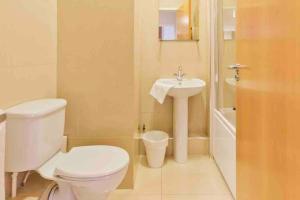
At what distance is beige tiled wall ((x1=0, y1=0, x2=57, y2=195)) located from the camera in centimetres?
149

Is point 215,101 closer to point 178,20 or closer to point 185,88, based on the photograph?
point 185,88

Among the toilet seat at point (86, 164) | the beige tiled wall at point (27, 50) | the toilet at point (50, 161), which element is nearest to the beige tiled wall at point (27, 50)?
the beige tiled wall at point (27, 50)

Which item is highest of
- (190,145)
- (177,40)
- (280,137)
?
(177,40)

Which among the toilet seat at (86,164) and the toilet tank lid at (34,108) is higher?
the toilet tank lid at (34,108)

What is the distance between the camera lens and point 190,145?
118 inches

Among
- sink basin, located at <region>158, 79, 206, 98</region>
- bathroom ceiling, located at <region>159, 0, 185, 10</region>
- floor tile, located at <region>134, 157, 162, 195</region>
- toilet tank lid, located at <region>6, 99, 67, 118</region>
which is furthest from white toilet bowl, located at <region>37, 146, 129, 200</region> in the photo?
bathroom ceiling, located at <region>159, 0, 185, 10</region>

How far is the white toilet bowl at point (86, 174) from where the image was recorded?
4.85 feet

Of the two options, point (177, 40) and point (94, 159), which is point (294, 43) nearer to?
point (94, 159)

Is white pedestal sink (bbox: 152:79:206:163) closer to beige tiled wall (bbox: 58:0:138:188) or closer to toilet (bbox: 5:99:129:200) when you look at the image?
beige tiled wall (bbox: 58:0:138:188)

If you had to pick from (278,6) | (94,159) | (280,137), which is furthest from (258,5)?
(94,159)

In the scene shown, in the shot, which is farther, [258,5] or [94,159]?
[94,159]

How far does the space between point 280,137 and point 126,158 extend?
876 millimetres

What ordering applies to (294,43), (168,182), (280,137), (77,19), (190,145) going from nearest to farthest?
(294,43) < (280,137) < (77,19) < (168,182) < (190,145)

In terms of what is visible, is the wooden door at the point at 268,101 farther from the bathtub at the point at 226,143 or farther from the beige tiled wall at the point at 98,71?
the beige tiled wall at the point at 98,71
